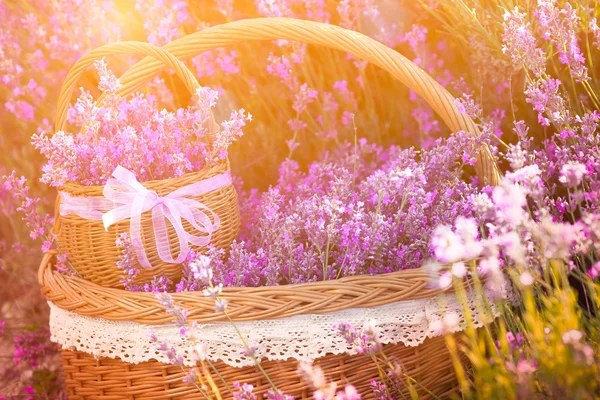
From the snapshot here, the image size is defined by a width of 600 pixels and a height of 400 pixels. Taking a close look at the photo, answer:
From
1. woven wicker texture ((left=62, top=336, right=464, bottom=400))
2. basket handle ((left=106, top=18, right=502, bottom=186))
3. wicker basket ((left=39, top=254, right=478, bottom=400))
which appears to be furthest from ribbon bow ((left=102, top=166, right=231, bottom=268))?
basket handle ((left=106, top=18, right=502, bottom=186))

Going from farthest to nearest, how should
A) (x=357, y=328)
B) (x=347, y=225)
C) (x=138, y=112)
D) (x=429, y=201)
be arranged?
1. (x=138, y=112)
2. (x=429, y=201)
3. (x=347, y=225)
4. (x=357, y=328)

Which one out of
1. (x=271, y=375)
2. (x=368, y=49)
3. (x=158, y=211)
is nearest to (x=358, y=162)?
(x=368, y=49)

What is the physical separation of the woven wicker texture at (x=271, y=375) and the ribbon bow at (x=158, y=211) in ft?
0.88

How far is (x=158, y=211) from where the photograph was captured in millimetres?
1450

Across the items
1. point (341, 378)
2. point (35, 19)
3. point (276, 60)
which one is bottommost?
point (341, 378)

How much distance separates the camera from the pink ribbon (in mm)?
1411

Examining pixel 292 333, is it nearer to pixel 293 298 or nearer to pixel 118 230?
pixel 293 298

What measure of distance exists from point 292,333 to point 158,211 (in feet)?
1.53

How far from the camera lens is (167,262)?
1480 millimetres

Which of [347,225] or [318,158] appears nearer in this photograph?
[347,225]

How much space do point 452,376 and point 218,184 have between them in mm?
775

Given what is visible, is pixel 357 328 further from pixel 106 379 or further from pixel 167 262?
pixel 106 379

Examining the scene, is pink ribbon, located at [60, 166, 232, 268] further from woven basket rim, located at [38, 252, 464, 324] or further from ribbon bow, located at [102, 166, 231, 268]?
woven basket rim, located at [38, 252, 464, 324]

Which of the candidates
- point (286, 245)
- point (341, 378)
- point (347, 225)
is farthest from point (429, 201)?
point (341, 378)
